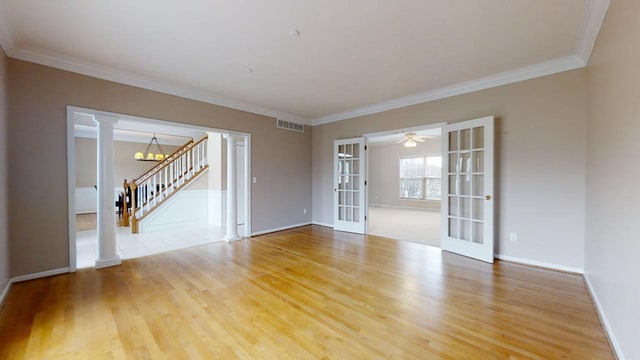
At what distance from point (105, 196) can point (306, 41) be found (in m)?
3.43

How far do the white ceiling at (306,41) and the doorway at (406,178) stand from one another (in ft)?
13.0

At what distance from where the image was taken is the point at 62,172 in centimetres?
325

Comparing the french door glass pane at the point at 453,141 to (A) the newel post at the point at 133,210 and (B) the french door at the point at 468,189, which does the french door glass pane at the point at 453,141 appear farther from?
(A) the newel post at the point at 133,210

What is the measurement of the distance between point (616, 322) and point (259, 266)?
342cm

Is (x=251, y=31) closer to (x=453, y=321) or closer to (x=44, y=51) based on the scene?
(x=44, y=51)

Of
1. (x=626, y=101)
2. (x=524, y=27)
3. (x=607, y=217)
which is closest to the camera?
(x=626, y=101)

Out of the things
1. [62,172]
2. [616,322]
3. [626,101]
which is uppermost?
[626,101]

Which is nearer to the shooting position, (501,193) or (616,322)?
(616,322)

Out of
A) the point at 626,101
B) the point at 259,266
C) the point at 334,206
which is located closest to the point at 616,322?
the point at 626,101

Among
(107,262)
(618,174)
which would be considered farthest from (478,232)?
(107,262)

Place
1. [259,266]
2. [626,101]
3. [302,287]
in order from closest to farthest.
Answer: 1. [626,101]
2. [302,287]
3. [259,266]

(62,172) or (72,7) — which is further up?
(72,7)

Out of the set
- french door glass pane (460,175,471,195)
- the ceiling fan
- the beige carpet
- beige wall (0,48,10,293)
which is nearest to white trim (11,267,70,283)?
beige wall (0,48,10,293)

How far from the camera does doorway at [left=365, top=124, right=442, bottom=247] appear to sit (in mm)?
8305
